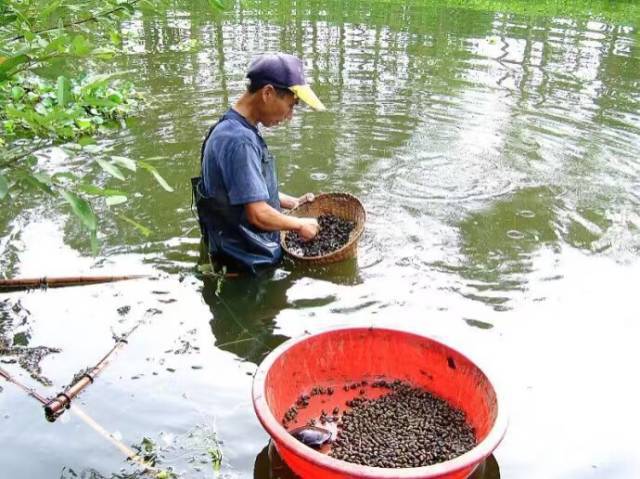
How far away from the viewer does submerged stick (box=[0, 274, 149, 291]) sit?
13.4ft

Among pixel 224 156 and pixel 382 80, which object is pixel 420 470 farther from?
pixel 382 80

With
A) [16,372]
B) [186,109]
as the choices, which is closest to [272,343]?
[16,372]

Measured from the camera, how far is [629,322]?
3.94 m

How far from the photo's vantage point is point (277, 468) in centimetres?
287

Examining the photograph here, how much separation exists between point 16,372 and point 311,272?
6.46ft

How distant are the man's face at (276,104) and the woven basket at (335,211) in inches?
38.0

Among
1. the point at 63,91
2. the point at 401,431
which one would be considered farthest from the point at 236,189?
the point at 63,91

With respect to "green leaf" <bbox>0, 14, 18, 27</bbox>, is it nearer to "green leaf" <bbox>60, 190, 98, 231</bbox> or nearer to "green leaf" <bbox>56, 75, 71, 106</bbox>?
"green leaf" <bbox>56, 75, 71, 106</bbox>

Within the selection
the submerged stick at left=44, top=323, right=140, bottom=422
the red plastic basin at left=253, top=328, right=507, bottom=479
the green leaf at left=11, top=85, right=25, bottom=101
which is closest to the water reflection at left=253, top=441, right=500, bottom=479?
the red plastic basin at left=253, top=328, right=507, bottom=479

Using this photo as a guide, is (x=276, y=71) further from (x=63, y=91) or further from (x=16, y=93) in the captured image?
(x=16, y=93)

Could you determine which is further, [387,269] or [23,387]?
[387,269]

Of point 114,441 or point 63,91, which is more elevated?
point 63,91

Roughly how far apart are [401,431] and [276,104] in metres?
2.03

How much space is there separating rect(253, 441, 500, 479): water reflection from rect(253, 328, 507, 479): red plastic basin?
18cm
